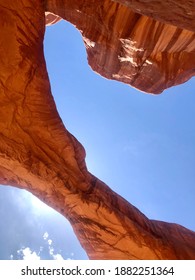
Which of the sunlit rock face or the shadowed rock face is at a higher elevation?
the sunlit rock face

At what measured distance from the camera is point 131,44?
10320 millimetres

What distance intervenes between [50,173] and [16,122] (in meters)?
1.55

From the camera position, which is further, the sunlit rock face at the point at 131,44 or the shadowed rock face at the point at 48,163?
the sunlit rock face at the point at 131,44

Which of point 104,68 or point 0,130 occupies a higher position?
point 104,68

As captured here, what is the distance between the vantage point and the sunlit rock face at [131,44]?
9.59 metres

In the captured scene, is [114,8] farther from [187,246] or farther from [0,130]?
[187,246]

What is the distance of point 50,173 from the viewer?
302 inches

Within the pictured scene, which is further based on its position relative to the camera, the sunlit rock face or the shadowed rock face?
the sunlit rock face

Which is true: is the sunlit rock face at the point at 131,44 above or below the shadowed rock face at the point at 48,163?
above

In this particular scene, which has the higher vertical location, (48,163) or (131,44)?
(131,44)

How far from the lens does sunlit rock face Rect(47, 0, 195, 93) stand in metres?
9.59
